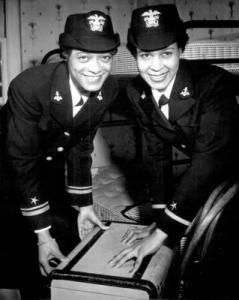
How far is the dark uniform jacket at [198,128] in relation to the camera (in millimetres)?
1235

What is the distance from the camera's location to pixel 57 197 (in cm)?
248

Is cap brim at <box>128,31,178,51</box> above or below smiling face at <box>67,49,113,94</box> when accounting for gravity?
above

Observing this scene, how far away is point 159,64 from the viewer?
4.46 feet

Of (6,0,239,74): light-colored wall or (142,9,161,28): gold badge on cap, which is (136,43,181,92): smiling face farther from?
(6,0,239,74): light-colored wall

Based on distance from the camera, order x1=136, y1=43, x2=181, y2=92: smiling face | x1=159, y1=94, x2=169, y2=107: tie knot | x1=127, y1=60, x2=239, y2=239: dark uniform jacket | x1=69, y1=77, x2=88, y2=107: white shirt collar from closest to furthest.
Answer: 1. x1=127, y1=60, x2=239, y2=239: dark uniform jacket
2. x1=136, y1=43, x2=181, y2=92: smiling face
3. x1=159, y1=94, x2=169, y2=107: tie knot
4. x1=69, y1=77, x2=88, y2=107: white shirt collar

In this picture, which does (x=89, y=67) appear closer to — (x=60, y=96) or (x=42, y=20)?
(x=60, y=96)

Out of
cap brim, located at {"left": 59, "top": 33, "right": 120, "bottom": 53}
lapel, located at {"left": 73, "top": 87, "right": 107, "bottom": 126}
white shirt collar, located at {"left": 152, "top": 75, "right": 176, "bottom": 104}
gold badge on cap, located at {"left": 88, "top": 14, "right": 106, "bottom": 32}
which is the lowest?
lapel, located at {"left": 73, "top": 87, "right": 107, "bottom": 126}

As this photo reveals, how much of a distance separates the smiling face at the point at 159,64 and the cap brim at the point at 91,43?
0.39 ft

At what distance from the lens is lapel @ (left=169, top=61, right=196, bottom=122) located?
4.50 ft

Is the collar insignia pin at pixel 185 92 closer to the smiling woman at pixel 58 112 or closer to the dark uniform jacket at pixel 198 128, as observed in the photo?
the dark uniform jacket at pixel 198 128

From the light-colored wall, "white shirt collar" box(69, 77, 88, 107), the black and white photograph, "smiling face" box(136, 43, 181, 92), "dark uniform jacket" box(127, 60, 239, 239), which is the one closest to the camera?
the black and white photograph

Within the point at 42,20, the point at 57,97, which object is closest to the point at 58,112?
the point at 57,97

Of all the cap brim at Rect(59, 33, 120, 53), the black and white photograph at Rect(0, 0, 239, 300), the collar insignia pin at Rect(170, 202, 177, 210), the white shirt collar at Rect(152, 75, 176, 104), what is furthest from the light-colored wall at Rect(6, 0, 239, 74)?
the collar insignia pin at Rect(170, 202, 177, 210)

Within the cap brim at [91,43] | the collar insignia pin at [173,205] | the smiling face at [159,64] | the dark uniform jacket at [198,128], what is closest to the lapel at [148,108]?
the dark uniform jacket at [198,128]
